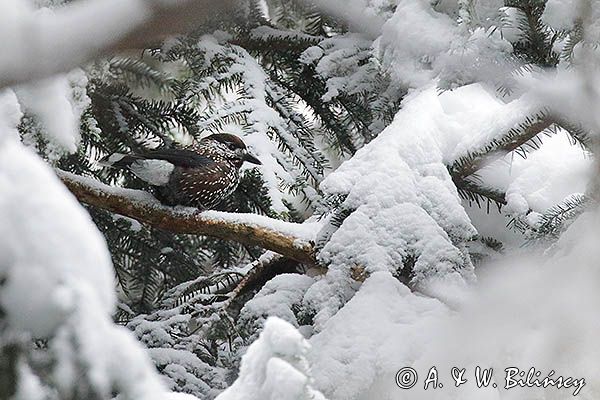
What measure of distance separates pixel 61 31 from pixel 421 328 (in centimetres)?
105

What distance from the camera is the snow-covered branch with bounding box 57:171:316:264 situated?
1.89 m

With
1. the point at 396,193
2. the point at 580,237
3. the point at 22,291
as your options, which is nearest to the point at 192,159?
the point at 396,193

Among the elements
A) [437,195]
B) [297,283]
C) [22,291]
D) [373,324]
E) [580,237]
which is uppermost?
[22,291]

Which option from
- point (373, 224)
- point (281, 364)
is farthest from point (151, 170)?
point (281, 364)

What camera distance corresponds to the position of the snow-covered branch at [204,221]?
1.89m

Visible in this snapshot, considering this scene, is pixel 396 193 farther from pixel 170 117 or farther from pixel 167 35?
pixel 167 35

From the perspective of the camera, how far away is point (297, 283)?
188 centimetres

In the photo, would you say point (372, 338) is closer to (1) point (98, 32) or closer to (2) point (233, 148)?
(2) point (233, 148)

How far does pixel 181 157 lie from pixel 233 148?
15 cm

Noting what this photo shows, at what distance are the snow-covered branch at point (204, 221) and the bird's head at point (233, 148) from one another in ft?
1.02

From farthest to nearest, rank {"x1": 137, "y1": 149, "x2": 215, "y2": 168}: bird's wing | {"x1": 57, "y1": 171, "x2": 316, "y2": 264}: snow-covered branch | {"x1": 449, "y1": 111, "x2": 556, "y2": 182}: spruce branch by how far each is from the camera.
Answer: {"x1": 137, "y1": 149, "x2": 215, "y2": 168}: bird's wing → {"x1": 57, "y1": 171, "x2": 316, "y2": 264}: snow-covered branch → {"x1": 449, "y1": 111, "x2": 556, "y2": 182}: spruce branch

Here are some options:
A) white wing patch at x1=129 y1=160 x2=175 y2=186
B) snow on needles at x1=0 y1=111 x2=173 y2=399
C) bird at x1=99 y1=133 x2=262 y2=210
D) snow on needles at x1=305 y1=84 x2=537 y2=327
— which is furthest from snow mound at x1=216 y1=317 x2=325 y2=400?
white wing patch at x1=129 y1=160 x2=175 y2=186

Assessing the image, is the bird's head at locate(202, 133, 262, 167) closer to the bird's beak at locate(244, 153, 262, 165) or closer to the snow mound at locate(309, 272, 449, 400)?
the bird's beak at locate(244, 153, 262, 165)

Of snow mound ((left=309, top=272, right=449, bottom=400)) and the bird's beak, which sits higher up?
snow mound ((left=309, top=272, right=449, bottom=400))
